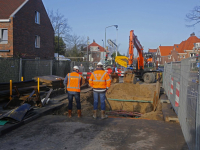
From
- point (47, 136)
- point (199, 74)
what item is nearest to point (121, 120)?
point (47, 136)

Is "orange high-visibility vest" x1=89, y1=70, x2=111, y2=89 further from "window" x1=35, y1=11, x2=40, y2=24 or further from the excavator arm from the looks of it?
"window" x1=35, y1=11, x2=40, y2=24

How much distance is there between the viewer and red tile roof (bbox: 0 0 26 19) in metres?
24.5

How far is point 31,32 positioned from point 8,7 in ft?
11.8

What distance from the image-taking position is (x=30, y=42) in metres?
26.8

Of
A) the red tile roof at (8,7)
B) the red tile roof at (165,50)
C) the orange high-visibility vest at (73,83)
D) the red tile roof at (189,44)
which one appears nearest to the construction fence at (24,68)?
the red tile roof at (8,7)

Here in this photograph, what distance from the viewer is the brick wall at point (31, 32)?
965 inches

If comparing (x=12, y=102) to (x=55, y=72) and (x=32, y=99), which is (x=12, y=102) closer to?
(x=32, y=99)

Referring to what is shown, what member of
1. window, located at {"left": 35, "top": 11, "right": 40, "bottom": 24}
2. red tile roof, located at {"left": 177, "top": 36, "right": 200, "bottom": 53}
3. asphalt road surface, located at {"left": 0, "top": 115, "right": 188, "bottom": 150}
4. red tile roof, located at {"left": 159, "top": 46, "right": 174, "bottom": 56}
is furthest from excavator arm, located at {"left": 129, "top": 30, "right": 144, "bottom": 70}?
red tile roof, located at {"left": 159, "top": 46, "right": 174, "bottom": 56}

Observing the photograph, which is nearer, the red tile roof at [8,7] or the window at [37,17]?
the red tile roof at [8,7]

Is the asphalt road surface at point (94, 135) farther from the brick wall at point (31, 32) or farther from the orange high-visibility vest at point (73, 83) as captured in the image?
the brick wall at point (31, 32)

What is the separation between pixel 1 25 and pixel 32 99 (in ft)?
58.1

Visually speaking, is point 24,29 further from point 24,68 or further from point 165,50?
point 165,50

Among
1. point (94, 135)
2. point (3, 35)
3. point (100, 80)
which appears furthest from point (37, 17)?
point (94, 135)

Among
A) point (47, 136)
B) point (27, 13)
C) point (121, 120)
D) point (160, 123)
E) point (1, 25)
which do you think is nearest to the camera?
point (47, 136)
